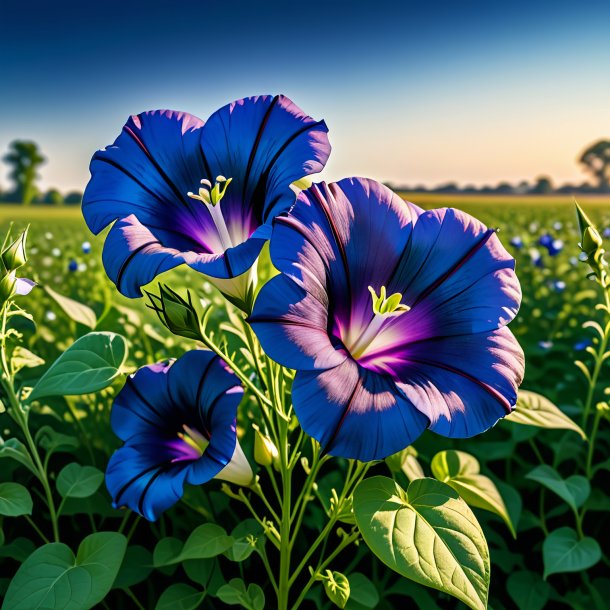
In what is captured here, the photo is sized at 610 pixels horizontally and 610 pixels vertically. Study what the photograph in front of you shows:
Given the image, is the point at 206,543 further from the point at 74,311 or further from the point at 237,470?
the point at 74,311

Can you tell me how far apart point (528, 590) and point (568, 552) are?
0.54 ft

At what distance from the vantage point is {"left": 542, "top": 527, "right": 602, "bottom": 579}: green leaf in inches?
49.0

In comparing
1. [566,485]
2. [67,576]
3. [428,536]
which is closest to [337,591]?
[428,536]

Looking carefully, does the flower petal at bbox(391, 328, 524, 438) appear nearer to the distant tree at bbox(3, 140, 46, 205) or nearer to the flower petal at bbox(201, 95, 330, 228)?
the flower petal at bbox(201, 95, 330, 228)

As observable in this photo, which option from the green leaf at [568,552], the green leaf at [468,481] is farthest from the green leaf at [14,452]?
the green leaf at [568,552]

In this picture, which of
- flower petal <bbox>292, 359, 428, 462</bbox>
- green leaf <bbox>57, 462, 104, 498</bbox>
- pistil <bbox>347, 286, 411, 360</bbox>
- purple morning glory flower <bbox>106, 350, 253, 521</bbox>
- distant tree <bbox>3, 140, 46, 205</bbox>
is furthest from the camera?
distant tree <bbox>3, 140, 46, 205</bbox>

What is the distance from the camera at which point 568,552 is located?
1295mm

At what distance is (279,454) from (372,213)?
0.37 meters

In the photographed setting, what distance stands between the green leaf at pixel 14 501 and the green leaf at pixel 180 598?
27 centimetres

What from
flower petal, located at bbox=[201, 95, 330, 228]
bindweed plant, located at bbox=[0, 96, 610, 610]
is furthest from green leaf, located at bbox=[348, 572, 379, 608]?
flower petal, located at bbox=[201, 95, 330, 228]

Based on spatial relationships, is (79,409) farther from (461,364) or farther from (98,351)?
(461,364)

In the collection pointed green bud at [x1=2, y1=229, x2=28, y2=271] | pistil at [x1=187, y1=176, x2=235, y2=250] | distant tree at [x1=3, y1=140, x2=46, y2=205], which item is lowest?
distant tree at [x1=3, y1=140, x2=46, y2=205]

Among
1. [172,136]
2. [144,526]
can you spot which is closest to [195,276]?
[144,526]

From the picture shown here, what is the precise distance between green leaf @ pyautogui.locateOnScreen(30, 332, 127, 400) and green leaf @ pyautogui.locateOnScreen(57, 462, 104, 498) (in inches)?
9.0
